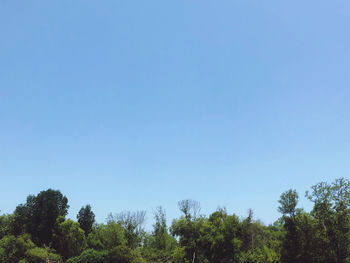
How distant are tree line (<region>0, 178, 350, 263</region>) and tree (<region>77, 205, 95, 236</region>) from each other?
201 mm

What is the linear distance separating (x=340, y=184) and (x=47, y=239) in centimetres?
5190

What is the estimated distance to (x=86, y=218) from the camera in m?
58.3

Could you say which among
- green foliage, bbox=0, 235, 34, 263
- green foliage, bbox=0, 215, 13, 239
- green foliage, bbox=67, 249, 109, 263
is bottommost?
green foliage, bbox=67, 249, 109, 263

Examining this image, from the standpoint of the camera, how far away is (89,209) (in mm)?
59375

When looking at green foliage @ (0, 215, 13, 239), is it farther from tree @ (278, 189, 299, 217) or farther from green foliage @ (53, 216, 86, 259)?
tree @ (278, 189, 299, 217)

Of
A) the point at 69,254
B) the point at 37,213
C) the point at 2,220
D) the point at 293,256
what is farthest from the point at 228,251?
the point at 2,220

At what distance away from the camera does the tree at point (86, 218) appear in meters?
57.4

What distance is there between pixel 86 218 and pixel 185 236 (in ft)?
75.4

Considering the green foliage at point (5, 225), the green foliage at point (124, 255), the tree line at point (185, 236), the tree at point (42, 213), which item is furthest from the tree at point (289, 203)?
the green foliage at point (5, 225)

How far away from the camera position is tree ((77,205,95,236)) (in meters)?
57.4

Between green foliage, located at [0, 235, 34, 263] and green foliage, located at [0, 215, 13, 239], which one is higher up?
green foliage, located at [0, 215, 13, 239]

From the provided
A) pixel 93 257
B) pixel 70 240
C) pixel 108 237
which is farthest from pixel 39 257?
pixel 108 237

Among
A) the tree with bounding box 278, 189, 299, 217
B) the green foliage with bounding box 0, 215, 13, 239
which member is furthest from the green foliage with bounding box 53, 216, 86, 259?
the tree with bounding box 278, 189, 299, 217

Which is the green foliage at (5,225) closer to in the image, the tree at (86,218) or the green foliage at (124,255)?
the tree at (86,218)
